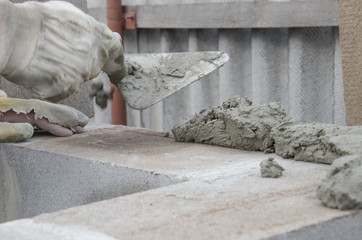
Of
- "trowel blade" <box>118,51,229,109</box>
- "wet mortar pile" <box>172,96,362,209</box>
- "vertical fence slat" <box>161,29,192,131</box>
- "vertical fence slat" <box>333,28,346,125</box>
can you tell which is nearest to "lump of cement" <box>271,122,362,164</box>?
"wet mortar pile" <box>172,96,362,209</box>

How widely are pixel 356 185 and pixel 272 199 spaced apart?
0.77 feet

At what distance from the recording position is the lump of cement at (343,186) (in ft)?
5.13

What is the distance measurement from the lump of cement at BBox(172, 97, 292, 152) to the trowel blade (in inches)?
8.4

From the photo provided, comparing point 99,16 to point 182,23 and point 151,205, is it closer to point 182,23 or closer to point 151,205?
point 182,23

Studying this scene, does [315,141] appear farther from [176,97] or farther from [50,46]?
[176,97]

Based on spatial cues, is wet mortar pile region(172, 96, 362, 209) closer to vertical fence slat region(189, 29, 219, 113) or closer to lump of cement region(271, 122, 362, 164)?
lump of cement region(271, 122, 362, 164)

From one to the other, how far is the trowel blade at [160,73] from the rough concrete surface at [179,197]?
28 cm

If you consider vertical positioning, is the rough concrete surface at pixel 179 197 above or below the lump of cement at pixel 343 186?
below

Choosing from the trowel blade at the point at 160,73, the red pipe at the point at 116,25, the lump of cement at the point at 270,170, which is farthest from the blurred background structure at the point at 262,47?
the lump of cement at the point at 270,170

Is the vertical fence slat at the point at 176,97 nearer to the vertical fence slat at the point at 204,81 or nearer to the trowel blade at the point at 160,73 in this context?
the vertical fence slat at the point at 204,81

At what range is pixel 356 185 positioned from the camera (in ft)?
5.24

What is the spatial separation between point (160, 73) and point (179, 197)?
50.3 inches

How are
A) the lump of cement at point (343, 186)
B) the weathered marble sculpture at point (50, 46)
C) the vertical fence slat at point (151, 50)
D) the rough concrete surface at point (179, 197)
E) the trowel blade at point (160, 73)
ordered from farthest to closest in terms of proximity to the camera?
the vertical fence slat at point (151, 50), the trowel blade at point (160, 73), the weathered marble sculpture at point (50, 46), the lump of cement at point (343, 186), the rough concrete surface at point (179, 197)

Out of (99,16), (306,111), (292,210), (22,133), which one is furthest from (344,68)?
(99,16)
